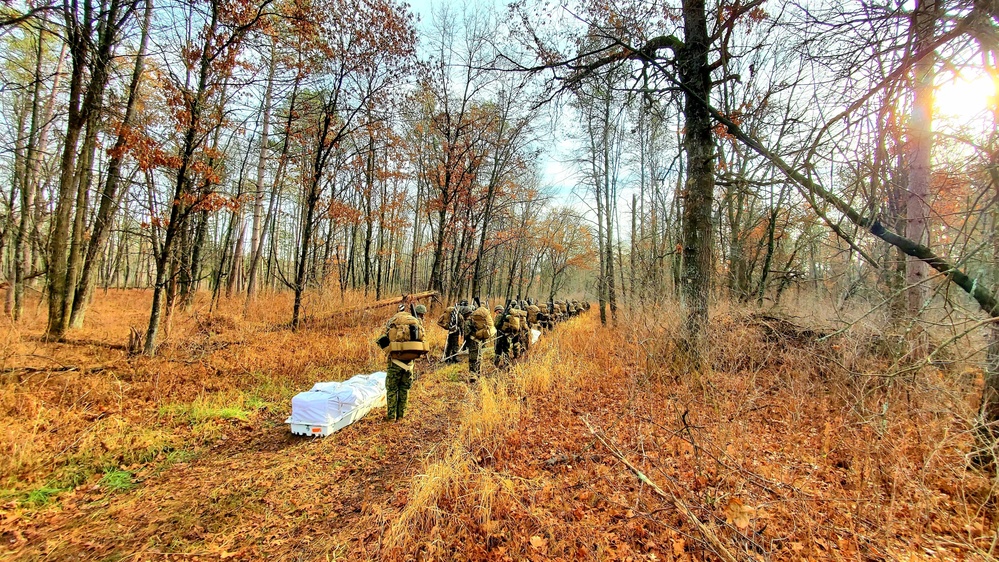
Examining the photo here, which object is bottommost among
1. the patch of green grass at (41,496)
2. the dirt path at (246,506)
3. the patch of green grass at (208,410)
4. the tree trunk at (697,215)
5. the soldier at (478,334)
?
the dirt path at (246,506)

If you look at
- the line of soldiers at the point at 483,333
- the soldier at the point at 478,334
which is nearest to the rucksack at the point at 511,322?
the line of soldiers at the point at 483,333

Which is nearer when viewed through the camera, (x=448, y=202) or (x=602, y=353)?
(x=602, y=353)

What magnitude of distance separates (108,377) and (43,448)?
1.98m

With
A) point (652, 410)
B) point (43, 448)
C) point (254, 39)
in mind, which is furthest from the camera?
point (254, 39)

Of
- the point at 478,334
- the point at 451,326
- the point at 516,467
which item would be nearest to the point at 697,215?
the point at 516,467

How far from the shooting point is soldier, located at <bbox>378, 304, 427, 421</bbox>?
5879mm

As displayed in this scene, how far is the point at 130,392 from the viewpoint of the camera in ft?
16.7

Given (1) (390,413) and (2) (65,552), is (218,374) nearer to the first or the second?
(1) (390,413)

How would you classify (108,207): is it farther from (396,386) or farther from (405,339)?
(396,386)

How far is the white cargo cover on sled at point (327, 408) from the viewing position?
16.0ft

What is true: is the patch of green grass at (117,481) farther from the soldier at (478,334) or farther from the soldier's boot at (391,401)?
the soldier at (478,334)

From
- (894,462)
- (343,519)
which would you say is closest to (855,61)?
(894,462)

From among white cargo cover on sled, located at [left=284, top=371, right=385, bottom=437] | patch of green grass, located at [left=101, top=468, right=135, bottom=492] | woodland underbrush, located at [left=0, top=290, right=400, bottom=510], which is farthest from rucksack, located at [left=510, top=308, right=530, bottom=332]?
patch of green grass, located at [left=101, top=468, right=135, bottom=492]

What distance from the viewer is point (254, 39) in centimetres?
716
